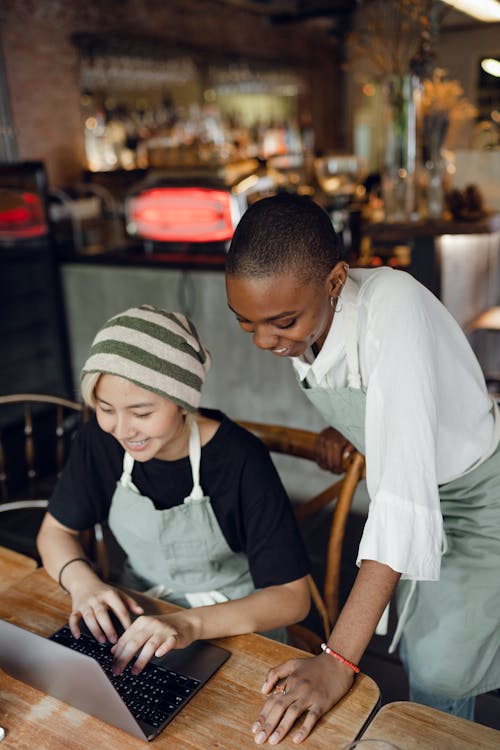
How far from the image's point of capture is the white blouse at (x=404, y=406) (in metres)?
1.04

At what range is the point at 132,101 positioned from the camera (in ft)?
24.3

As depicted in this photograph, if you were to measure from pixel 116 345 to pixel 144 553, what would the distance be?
1.45 feet

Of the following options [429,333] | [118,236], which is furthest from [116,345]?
[118,236]

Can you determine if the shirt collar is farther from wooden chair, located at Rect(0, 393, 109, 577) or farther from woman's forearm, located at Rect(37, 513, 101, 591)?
wooden chair, located at Rect(0, 393, 109, 577)

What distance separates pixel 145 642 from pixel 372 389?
1.71ft

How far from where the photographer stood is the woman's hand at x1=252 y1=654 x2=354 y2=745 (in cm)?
96

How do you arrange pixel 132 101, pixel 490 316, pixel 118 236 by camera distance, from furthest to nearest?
pixel 132 101 < pixel 118 236 < pixel 490 316

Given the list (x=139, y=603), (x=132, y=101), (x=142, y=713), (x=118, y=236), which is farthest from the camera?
(x=132, y=101)

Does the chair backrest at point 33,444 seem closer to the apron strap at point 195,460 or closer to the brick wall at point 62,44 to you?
the apron strap at point 195,460

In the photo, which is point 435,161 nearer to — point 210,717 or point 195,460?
point 195,460

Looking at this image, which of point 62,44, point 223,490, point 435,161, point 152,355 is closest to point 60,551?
point 223,490

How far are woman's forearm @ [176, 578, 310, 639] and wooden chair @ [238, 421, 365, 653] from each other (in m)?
0.13

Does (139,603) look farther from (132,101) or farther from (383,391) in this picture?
(132,101)

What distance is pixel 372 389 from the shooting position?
3.52 ft
